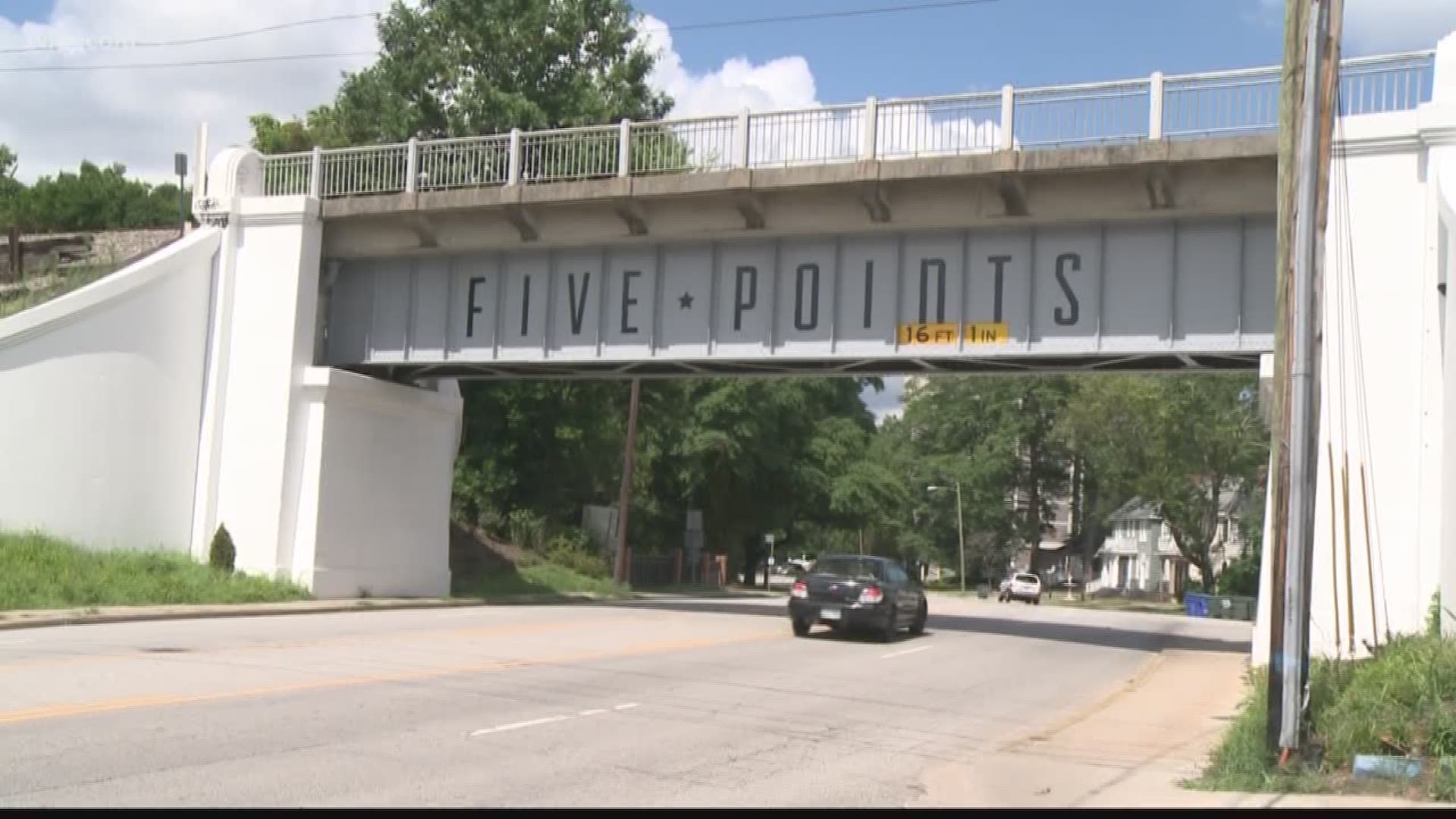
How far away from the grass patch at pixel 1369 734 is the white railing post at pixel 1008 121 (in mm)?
12505

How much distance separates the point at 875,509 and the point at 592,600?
27374mm

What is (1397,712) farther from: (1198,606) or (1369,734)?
(1198,606)

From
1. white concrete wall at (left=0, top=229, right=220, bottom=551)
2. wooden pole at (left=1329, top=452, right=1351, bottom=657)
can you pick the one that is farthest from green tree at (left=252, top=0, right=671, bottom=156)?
wooden pole at (left=1329, top=452, right=1351, bottom=657)

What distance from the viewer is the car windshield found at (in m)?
24.0

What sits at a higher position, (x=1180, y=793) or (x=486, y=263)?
(x=486, y=263)

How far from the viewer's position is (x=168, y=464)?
26984 mm

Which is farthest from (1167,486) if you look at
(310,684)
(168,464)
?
(310,684)

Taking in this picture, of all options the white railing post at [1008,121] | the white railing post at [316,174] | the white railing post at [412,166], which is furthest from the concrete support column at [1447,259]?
the white railing post at [316,174]

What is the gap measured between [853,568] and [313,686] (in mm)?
12541

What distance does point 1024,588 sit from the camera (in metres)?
61.3

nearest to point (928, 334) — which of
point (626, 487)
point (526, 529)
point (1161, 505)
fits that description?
point (626, 487)

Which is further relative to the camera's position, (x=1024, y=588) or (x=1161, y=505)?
(x=1161, y=505)

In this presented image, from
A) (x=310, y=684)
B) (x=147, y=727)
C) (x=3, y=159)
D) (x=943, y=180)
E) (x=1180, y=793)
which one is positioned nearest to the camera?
(x=1180, y=793)

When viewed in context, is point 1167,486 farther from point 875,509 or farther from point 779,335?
point 779,335
